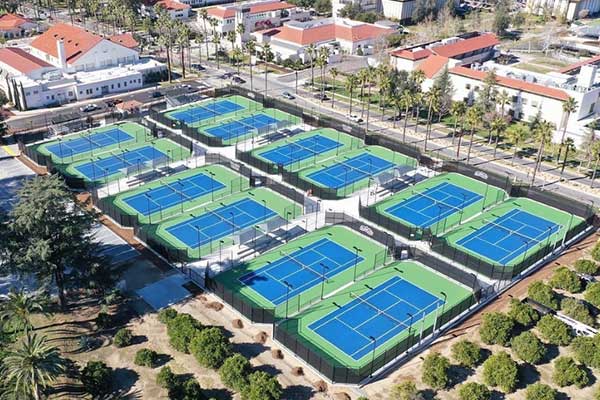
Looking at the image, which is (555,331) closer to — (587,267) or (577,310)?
(577,310)

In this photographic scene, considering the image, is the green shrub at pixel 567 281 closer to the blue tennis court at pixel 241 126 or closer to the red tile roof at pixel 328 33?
the blue tennis court at pixel 241 126

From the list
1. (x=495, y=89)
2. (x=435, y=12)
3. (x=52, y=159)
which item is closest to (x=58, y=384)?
(x=52, y=159)

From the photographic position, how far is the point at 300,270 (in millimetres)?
45500

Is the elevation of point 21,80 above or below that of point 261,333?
above

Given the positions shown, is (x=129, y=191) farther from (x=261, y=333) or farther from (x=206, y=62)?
(x=206, y=62)

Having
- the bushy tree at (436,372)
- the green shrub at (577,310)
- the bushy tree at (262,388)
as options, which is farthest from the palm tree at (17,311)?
the green shrub at (577,310)

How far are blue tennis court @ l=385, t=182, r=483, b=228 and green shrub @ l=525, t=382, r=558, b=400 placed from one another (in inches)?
790

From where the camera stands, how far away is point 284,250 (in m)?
48.0

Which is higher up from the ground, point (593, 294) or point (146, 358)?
point (593, 294)

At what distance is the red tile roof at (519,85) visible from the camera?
7281 centimetres

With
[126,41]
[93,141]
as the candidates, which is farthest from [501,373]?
[126,41]

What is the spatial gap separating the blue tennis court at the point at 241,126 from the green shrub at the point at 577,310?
4056 centimetres

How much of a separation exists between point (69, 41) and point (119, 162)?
3557cm

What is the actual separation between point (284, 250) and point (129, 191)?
18132 millimetres
